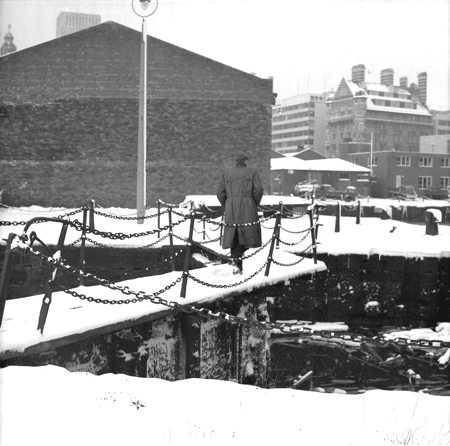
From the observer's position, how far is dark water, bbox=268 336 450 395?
11323 mm

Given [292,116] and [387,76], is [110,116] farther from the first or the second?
[292,116]

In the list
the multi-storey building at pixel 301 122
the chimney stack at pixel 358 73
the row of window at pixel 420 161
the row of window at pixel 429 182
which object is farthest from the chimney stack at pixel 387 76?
the row of window at pixel 429 182

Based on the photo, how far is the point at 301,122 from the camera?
9531 cm

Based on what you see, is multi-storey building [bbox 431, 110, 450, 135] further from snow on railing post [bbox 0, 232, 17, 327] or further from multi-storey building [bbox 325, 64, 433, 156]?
snow on railing post [bbox 0, 232, 17, 327]

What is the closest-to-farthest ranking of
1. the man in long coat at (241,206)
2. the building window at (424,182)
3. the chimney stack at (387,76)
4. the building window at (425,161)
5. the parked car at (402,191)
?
the man in long coat at (241,206), the parked car at (402,191), the building window at (425,161), the building window at (424,182), the chimney stack at (387,76)

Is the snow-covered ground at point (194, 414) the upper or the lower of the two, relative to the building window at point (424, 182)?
lower

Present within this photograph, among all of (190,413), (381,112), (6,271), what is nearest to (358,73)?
(381,112)

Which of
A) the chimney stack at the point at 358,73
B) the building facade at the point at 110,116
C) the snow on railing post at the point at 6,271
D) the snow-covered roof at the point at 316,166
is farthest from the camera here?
the chimney stack at the point at 358,73

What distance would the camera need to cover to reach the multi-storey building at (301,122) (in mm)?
92562

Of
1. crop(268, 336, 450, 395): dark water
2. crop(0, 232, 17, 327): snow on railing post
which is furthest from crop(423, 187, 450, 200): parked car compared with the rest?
crop(0, 232, 17, 327): snow on railing post

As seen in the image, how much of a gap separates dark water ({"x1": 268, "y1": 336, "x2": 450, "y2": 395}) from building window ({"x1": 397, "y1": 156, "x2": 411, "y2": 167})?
147ft

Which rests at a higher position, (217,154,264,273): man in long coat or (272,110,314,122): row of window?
(272,110,314,122): row of window

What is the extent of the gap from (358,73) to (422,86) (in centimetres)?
866

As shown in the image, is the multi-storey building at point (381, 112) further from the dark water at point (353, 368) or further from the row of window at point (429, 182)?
the dark water at point (353, 368)
